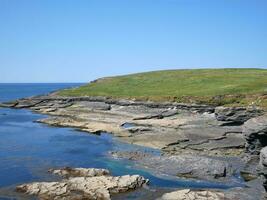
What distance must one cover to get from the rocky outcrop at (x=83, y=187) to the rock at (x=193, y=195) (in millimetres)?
3754

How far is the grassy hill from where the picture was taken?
7994 cm

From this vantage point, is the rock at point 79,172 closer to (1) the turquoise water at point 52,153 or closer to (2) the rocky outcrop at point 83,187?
(1) the turquoise water at point 52,153

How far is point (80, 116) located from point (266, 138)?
Answer: 4978cm

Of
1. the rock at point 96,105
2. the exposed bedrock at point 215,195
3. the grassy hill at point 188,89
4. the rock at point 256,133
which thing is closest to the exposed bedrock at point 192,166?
the rock at point 256,133

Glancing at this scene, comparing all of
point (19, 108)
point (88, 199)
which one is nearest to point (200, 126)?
point (88, 199)

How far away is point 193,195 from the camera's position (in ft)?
102

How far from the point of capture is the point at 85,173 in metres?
38.1

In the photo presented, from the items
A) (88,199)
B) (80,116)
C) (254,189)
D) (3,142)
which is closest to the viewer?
(88,199)

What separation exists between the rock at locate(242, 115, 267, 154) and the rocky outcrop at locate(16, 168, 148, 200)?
38.6ft

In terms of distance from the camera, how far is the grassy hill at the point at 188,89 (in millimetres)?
79938

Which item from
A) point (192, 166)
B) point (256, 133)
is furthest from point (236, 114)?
point (192, 166)

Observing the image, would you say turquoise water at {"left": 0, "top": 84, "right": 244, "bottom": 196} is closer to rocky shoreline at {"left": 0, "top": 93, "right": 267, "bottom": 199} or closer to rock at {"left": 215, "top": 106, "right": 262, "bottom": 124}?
rocky shoreline at {"left": 0, "top": 93, "right": 267, "bottom": 199}

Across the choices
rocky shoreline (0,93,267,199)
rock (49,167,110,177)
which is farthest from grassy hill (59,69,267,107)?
rock (49,167,110,177)

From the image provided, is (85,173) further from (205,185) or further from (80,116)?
(80,116)
